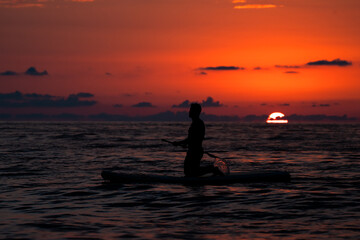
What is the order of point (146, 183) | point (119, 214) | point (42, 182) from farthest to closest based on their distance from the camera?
point (42, 182) → point (146, 183) → point (119, 214)

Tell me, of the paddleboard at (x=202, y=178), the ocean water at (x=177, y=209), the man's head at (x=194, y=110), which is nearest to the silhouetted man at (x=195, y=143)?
the man's head at (x=194, y=110)

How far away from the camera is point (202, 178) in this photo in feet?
44.7

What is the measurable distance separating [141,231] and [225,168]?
6.54 metres

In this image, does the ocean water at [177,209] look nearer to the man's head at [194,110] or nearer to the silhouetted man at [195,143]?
the silhouetted man at [195,143]

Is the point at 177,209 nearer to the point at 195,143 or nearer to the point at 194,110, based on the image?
the point at 195,143

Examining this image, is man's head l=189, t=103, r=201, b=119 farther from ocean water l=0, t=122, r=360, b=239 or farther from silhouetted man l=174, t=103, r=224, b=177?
ocean water l=0, t=122, r=360, b=239

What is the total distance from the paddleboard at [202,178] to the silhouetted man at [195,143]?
202 mm

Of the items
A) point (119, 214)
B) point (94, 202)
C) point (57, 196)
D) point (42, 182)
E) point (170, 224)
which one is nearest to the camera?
point (170, 224)

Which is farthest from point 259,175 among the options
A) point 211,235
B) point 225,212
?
point 211,235

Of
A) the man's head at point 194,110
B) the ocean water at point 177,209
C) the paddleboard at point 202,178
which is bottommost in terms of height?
the ocean water at point 177,209

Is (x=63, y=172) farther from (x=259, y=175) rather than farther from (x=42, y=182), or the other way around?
(x=259, y=175)

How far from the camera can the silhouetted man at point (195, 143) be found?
1278cm

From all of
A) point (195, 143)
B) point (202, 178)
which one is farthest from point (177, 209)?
point (202, 178)

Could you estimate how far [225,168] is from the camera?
47.5 ft
